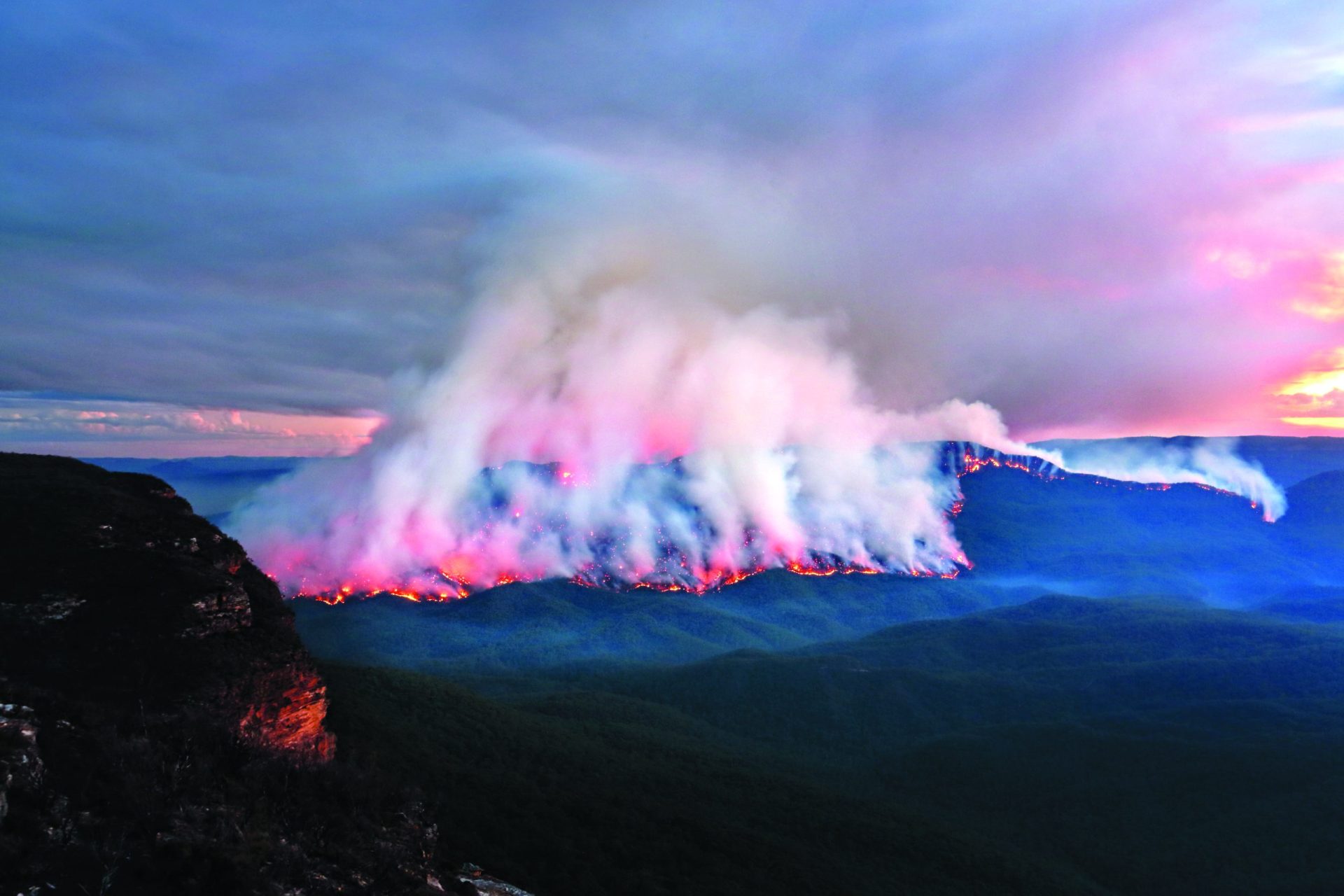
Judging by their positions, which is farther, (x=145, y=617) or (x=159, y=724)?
(x=145, y=617)

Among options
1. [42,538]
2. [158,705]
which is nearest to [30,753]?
[158,705]

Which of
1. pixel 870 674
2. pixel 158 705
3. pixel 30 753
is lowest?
pixel 870 674

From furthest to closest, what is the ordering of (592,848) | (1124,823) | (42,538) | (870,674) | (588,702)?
(870,674), (588,702), (1124,823), (592,848), (42,538)

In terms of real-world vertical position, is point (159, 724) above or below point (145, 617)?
below

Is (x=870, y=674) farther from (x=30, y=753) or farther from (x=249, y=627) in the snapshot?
(x=30, y=753)

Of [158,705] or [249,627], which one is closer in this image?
[158,705]

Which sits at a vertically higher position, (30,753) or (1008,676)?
(30,753)

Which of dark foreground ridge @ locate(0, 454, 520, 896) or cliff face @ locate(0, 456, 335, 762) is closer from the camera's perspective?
dark foreground ridge @ locate(0, 454, 520, 896)

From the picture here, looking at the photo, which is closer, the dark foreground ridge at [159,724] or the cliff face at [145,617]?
the dark foreground ridge at [159,724]
